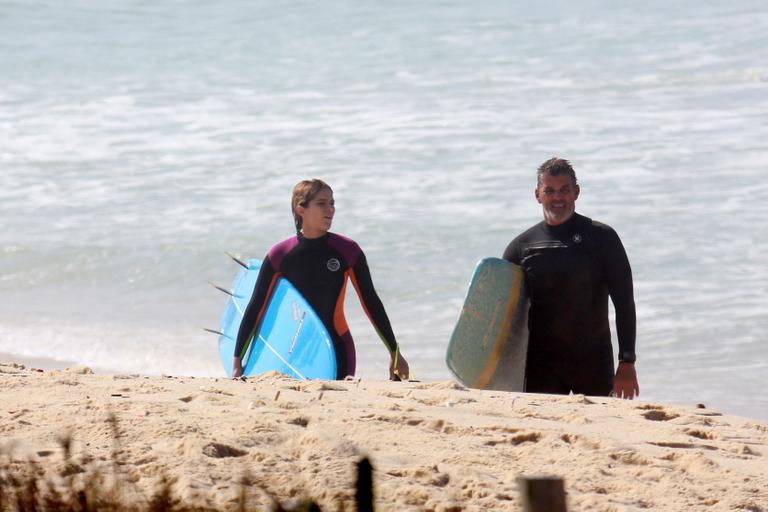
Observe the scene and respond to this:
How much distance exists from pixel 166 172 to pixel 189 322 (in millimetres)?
6143

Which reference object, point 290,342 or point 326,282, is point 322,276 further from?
point 290,342

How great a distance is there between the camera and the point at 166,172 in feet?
51.1

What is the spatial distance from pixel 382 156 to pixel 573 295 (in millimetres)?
10731

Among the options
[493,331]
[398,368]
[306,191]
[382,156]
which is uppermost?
[382,156]

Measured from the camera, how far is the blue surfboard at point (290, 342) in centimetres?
605

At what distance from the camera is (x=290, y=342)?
6184mm

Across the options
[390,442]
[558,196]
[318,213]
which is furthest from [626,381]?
[318,213]

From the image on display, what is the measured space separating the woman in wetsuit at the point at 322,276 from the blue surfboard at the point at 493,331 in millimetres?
413

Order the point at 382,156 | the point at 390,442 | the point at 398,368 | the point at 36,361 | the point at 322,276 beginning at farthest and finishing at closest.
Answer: the point at 382,156 → the point at 36,361 → the point at 322,276 → the point at 398,368 → the point at 390,442

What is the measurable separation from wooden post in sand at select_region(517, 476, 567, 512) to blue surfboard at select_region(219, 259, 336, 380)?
155 inches

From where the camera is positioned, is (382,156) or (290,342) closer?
(290,342)

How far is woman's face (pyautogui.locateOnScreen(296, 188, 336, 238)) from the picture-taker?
5980mm

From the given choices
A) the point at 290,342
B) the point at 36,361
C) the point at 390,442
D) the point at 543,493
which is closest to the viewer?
the point at 543,493

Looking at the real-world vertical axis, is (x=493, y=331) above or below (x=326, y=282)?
below
